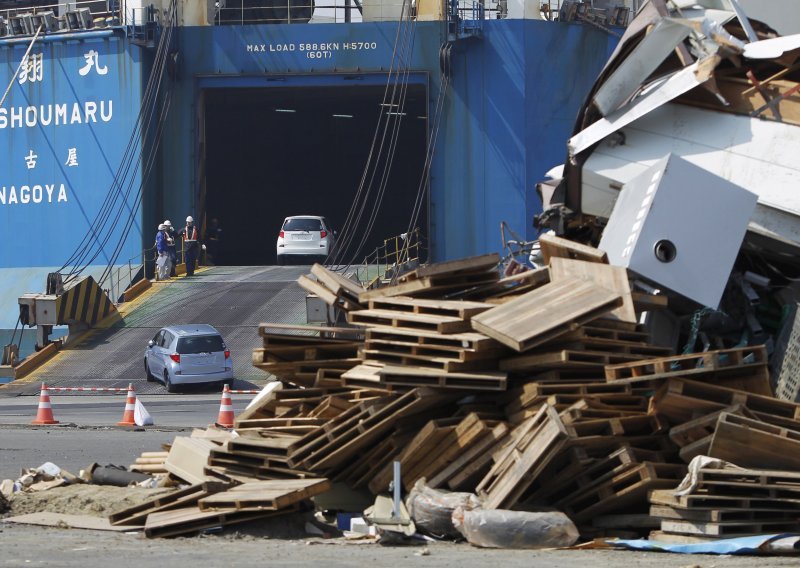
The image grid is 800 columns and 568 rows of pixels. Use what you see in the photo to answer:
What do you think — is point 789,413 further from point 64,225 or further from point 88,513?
point 64,225

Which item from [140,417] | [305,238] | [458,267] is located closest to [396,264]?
[305,238]

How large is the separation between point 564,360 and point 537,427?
0.70 metres

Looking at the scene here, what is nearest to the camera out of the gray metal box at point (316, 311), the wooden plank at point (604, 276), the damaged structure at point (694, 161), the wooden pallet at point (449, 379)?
the wooden pallet at point (449, 379)

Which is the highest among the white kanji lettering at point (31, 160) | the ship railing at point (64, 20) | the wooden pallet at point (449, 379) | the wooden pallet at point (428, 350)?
the ship railing at point (64, 20)

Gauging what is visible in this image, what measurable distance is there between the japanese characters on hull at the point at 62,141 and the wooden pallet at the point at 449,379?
2978cm

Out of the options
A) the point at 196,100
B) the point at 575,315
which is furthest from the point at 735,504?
the point at 196,100

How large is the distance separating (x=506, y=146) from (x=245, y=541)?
98.3 feet

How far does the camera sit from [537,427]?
35.7 feet

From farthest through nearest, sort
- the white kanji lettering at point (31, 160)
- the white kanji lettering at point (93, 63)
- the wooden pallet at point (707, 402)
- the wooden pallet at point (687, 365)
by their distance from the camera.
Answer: the white kanji lettering at point (31, 160), the white kanji lettering at point (93, 63), the wooden pallet at point (687, 365), the wooden pallet at point (707, 402)

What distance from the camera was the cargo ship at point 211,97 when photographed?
131 feet

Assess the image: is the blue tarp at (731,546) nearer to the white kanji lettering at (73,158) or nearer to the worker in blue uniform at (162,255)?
the worker in blue uniform at (162,255)

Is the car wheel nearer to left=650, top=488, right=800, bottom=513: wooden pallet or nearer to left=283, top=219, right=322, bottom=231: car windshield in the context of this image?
left=283, top=219, right=322, bottom=231: car windshield

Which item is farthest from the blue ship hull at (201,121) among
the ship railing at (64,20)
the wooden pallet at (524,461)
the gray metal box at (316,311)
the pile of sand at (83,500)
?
the wooden pallet at (524,461)

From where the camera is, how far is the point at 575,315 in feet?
37.5
